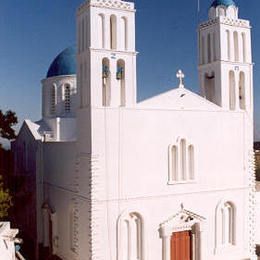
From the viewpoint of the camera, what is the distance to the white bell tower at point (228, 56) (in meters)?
18.8

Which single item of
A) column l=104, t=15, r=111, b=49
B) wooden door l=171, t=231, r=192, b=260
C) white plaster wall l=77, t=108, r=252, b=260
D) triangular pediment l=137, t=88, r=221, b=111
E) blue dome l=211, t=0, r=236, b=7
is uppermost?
Result: blue dome l=211, t=0, r=236, b=7

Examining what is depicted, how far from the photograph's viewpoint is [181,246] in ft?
57.2

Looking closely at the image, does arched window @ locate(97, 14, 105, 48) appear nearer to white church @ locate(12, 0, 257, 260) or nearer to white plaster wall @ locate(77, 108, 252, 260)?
white church @ locate(12, 0, 257, 260)

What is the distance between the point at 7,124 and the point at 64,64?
7.45 meters

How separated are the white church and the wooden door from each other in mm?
45

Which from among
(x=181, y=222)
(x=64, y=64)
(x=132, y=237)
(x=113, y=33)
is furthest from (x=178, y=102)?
(x=64, y=64)

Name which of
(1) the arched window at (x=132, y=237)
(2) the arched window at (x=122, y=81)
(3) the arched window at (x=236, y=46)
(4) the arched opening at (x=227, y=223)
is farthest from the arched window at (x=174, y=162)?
(3) the arched window at (x=236, y=46)

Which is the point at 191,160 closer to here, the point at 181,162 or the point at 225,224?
the point at 181,162

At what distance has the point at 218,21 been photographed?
18609 mm

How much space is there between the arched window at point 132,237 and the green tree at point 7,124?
24.4ft

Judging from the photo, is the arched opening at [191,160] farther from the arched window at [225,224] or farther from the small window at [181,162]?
the arched window at [225,224]

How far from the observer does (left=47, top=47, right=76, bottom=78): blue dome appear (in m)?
25.3

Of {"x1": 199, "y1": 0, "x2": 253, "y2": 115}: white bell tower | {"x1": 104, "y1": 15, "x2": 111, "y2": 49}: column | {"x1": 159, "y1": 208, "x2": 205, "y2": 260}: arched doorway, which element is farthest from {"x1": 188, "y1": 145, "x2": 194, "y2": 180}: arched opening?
{"x1": 104, "y1": 15, "x2": 111, "y2": 49}: column

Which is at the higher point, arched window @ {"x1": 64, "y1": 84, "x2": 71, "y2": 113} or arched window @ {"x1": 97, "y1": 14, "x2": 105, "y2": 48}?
arched window @ {"x1": 97, "y1": 14, "x2": 105, "y2": 48}
